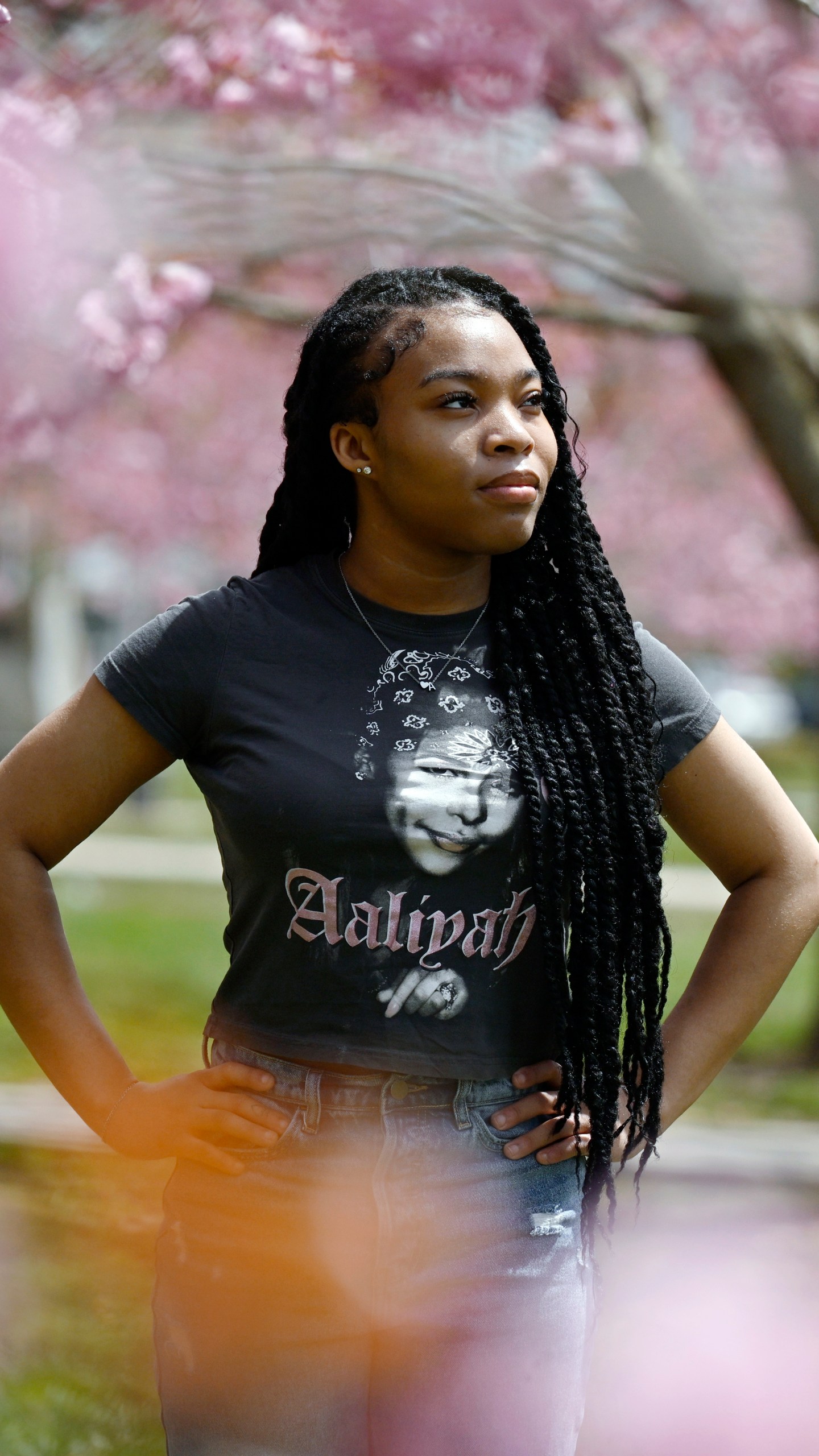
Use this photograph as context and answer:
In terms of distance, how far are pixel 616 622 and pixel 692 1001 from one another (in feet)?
1.54

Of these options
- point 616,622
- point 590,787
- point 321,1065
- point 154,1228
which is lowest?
point 154,1228

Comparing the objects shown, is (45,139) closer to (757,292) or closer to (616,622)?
(757,292)

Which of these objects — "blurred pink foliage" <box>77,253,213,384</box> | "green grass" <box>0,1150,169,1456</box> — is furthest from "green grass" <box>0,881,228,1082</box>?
"blurred pink foliage" <box>77,253,213,384</box>

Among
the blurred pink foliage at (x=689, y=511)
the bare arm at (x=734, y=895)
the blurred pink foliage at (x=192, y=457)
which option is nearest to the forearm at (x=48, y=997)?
the bare arm at (x=734, y=895)

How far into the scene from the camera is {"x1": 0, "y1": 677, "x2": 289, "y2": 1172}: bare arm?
1591 mm

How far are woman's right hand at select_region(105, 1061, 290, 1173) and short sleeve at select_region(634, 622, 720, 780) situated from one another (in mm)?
573

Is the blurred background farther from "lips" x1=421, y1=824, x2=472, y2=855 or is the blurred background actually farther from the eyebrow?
"lips" x1=421, y1=824, x2=472, y2=855

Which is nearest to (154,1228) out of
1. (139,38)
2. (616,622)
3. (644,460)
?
(616,622)

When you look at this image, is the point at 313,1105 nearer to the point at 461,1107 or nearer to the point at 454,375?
the point at 461,1107

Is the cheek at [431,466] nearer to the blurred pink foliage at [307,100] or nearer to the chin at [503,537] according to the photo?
the chin at [503,537]

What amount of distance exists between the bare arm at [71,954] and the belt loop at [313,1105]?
0.11ft

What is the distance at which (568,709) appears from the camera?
5.43ft

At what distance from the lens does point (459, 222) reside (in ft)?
11.9

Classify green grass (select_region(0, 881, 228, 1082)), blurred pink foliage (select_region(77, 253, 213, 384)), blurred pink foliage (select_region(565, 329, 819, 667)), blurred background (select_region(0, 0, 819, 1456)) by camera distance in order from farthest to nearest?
blurred pink foliage (select_region(565, 329, 819, 667))
green grass (select_region(0, 881, 228, 1082))
blurred pink foliage (select_region(77, 253, 213, 384))
blurred background (select_region(0, 0, 819, 1456))
